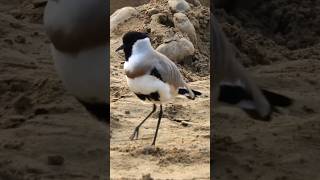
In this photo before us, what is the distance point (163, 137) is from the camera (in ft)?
8.56

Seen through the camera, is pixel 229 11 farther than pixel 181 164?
Yes

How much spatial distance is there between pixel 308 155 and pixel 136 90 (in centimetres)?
69

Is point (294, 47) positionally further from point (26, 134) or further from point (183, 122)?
point (26, 134)

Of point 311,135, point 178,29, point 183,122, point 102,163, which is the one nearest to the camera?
point 102,163

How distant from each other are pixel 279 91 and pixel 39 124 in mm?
1144

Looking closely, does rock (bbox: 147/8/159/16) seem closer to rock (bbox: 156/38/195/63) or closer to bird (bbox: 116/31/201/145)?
Answer: rock (bbox: 156/38/195/63)

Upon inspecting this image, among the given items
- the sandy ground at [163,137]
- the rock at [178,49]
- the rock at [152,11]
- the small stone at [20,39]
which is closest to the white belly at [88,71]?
the sandy ground at [163,137]

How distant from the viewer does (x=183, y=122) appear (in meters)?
2.94

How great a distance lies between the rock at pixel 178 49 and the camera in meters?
3.97

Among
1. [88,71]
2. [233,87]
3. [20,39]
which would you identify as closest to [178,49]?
[20,39]

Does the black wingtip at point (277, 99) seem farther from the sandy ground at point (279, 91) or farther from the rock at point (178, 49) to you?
the rock at point (178, 49)

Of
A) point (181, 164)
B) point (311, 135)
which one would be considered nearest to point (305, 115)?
point (311, 135)

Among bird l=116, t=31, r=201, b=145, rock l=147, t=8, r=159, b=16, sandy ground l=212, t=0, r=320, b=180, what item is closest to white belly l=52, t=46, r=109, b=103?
bird l=116, t=31, r=201, b=145

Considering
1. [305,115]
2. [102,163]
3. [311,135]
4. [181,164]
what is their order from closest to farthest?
[102,163] → [181,164] → [311,135] → [305,115]
